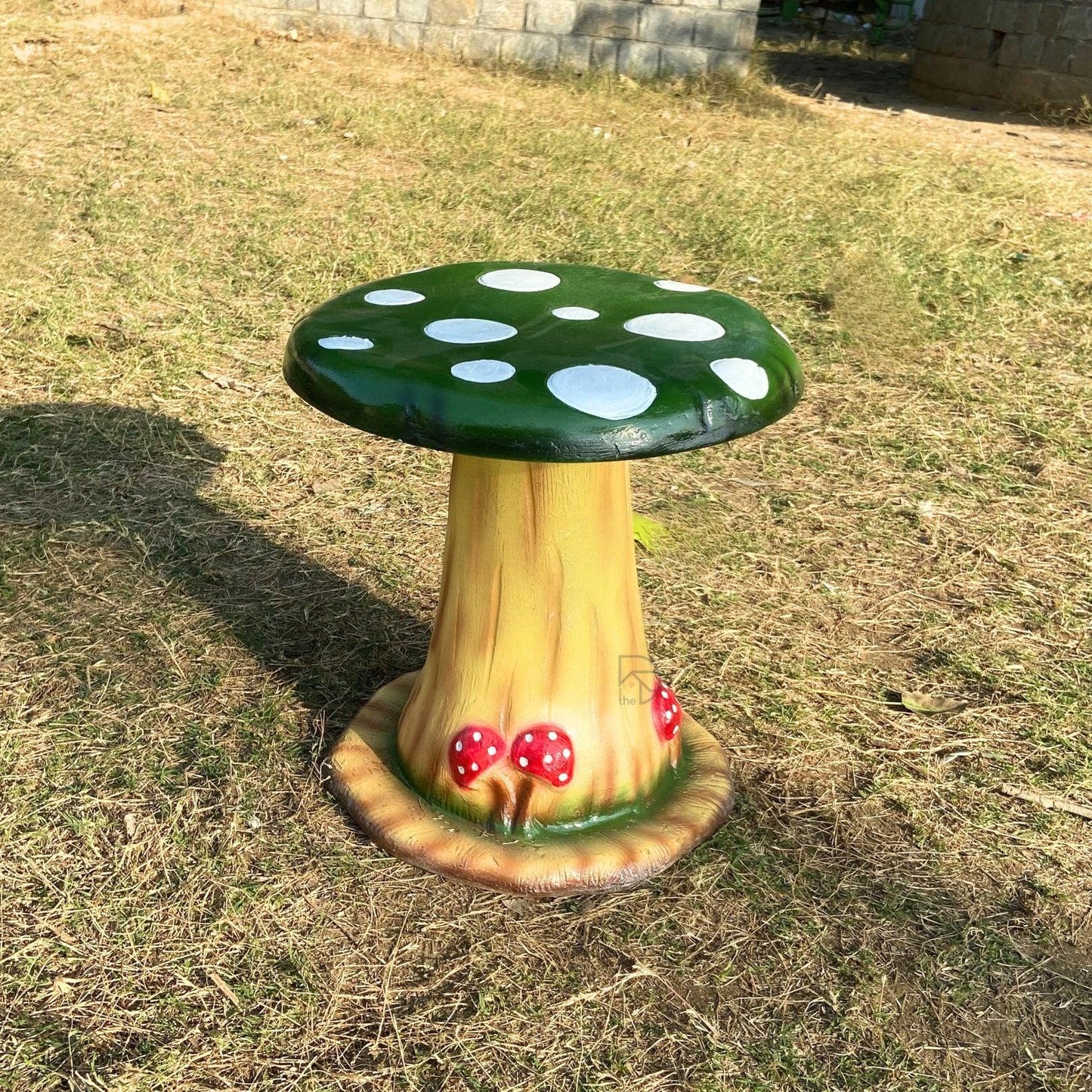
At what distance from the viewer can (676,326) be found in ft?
6.09

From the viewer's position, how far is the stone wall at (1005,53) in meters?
8.05

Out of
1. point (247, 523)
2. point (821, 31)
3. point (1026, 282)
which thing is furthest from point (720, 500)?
point (821, 31)

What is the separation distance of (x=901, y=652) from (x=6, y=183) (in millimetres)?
4333

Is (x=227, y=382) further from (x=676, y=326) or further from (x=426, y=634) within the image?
(x=676, y=326)

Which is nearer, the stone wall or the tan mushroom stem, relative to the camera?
the tan mushroom stem

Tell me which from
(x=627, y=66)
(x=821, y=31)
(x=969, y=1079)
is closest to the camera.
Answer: (x=969, y=1079)

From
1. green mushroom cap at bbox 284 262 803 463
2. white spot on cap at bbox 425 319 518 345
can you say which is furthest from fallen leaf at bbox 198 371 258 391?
white spot on cap at bbox 425 319 518 345

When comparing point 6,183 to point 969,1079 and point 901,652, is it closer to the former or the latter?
point 901,652

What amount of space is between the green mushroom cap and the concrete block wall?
652cm

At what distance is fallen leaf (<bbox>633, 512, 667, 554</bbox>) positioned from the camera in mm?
3252

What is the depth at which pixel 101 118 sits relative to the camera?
596 centimetres

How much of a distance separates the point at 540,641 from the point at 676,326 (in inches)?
23.2

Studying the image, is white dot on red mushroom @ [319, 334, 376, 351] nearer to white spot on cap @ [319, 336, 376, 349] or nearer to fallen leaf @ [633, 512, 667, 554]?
white spot on cap @ [319, 336, 376, 349]

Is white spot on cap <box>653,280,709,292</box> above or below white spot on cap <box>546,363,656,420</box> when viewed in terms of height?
above
